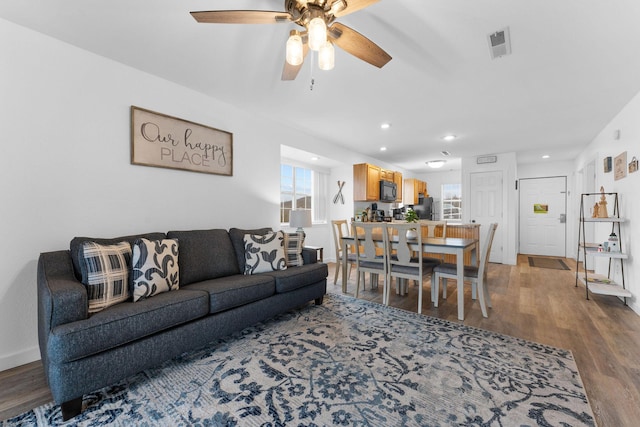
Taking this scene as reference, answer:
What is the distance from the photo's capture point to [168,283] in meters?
2.19

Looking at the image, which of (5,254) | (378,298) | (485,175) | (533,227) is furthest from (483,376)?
(533,227)

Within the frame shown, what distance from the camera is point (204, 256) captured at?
8.79ft

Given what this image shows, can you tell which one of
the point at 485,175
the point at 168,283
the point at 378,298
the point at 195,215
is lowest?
the point at 378,298

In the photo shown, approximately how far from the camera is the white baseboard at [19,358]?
192 cm

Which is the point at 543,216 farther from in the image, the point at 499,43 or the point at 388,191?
the point at 499,43

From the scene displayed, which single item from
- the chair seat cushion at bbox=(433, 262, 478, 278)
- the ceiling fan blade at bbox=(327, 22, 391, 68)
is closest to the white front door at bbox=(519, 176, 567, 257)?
the chair seat cushion at bbox=(433, 262, 478, 278)

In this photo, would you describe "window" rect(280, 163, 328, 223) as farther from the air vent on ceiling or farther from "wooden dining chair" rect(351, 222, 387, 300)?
the air vent on ceiling

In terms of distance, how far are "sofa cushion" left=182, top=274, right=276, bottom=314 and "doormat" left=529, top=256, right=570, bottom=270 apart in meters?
5.79

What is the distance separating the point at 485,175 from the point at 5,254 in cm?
743

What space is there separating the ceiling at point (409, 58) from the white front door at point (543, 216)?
3.23m

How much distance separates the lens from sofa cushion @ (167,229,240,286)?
2527 mm

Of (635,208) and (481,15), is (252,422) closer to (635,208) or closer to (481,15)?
(481,15)

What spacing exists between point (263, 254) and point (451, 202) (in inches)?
279

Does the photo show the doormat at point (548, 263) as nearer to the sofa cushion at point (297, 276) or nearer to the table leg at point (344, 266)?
the table leg at point (344, 266)
